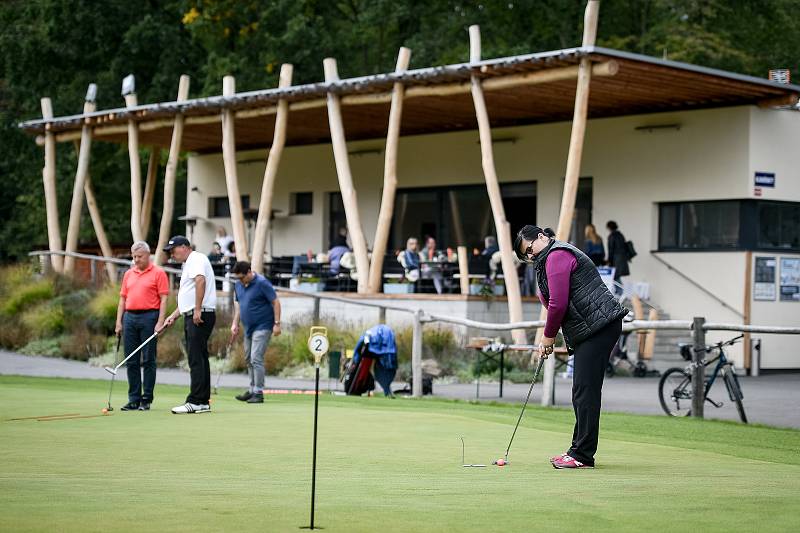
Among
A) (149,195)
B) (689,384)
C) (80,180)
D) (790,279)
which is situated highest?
(80,180)

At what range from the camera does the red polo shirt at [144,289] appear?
48.5 feet

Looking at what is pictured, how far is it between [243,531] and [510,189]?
23707 millimetres

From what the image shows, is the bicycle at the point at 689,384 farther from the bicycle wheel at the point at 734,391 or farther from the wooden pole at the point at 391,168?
the wooden pole at the point at 391,168

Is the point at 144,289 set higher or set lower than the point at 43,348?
higher

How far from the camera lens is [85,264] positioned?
32156 millimetres

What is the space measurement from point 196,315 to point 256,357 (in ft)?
7.84

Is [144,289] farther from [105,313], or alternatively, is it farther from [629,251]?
[629,251]

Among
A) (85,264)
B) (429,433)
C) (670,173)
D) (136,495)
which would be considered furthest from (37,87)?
(136,495)

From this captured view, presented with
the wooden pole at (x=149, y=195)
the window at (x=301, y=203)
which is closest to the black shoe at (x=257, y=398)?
the wooden pole at (x=149, y=195)

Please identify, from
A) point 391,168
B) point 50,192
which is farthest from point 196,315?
point 50,192

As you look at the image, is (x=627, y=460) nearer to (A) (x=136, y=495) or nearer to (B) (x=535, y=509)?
(B) (x=535, y=509)

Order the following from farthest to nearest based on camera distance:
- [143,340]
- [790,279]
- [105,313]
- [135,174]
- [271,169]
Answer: [135,174] < [271,169] < [105,313] < [790,279] < [143,340]

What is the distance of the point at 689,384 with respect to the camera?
15555mm

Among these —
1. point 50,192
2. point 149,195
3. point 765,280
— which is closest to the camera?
point 765,280
